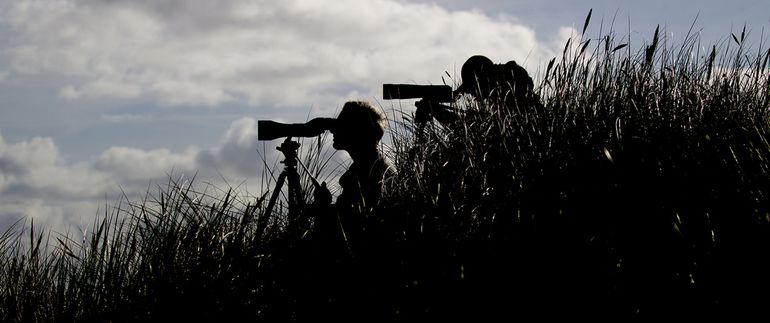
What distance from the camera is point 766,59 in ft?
16.2

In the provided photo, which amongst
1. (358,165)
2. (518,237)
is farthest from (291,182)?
(518,237)

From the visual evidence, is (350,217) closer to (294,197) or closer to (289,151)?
(294,197)

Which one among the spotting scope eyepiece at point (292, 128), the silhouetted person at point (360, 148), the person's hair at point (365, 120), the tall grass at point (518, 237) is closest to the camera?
the tall grass at point (518, 237)

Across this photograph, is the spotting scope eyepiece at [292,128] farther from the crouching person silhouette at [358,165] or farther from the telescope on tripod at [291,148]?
the crouching person silhouette at [358,165]

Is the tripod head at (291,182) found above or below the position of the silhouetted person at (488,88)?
below

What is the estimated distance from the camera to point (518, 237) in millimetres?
3562

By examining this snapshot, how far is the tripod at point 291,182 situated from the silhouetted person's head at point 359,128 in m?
0.29

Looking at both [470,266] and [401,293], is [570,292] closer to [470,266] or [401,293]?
[470,266]

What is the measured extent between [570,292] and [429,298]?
56cm

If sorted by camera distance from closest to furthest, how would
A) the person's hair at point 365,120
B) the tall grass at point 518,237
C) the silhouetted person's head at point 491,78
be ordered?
the tall grass at point 518,237, the person's hair at point 365,120, the silhouetted person's head at point 491,78

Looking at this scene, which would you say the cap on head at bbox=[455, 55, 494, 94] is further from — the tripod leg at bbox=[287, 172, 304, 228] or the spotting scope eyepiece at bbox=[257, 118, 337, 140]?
the tripod leg at bbox=[287, 172, 304, 228]

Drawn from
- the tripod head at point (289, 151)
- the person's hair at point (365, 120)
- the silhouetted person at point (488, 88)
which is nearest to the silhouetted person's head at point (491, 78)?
the silhouetted person at point (488, 88)

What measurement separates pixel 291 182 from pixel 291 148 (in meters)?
0.31

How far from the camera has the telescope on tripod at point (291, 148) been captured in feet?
14.7
